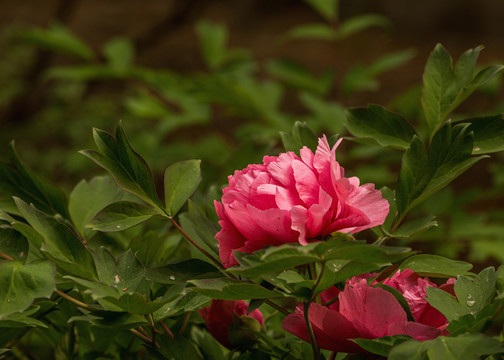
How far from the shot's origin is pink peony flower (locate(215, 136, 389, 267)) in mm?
261

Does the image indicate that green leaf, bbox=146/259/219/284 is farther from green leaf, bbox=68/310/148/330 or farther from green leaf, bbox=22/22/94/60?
green leaf, bbox=22/22/94/60

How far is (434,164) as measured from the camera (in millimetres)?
303

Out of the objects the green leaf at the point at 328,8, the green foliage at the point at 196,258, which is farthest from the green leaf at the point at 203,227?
the green leaf at the point at 328,8

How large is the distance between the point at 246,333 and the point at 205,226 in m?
0.06

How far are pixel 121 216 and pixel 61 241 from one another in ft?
0.11

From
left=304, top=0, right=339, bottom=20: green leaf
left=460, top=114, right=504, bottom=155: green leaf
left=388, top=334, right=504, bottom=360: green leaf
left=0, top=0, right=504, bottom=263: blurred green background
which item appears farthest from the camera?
Result: left=304, top=0, right=339, bottom=20: green leaf

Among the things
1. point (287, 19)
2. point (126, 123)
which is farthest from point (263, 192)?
point (287, 19)

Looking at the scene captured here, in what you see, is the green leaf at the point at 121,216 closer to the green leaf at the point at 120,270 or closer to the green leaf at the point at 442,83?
the green leaf at the point at 120,270

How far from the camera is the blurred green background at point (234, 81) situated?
3.62 ft

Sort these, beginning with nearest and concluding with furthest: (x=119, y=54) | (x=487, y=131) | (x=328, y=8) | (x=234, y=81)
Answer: (x=487, y=131) → (x=234, y=81) → (x=328, y=8) → (x=119, y=54)

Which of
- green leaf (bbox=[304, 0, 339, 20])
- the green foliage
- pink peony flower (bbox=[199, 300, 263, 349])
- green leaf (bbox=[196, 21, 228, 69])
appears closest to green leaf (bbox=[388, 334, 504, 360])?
the green foliage

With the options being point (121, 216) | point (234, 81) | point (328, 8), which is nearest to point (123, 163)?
point (121, 216)

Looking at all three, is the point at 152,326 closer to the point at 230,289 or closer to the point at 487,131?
the point at 230,289

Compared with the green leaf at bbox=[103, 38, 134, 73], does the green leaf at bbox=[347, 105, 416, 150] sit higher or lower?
higher
